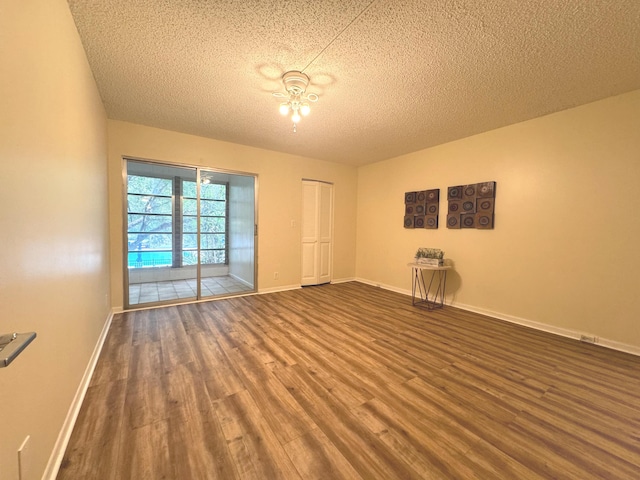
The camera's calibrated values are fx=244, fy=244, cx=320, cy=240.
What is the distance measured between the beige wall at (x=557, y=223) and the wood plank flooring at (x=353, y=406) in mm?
474

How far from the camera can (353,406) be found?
169cm

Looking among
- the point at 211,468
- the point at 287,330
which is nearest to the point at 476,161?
the point at 287,330

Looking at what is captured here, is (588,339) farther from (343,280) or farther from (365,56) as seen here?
(343,280)

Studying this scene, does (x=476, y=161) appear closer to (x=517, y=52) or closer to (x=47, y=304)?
(x=517, y=52)

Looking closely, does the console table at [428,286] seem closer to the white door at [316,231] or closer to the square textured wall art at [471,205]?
the square textured wall art at [471,205]

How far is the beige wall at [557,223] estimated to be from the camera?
2.55 meters

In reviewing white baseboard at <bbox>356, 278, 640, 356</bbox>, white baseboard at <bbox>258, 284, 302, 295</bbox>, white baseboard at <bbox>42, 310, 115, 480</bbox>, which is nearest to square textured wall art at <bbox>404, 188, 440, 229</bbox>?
white baseboard at <bbox>356, 278, 640, 356</bbox>

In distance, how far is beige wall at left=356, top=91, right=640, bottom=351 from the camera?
101 inches

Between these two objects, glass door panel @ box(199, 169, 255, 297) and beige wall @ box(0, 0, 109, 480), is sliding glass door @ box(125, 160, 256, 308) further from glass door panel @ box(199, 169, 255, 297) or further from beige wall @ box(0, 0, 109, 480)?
beige wall @ box(0, 0, 109, 480)

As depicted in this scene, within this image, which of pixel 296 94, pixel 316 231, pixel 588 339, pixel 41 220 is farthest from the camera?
pixel 316 231

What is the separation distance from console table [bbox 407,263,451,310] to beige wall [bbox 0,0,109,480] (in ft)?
12.9

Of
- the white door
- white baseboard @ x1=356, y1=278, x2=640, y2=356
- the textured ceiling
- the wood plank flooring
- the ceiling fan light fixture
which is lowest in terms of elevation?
the wood plank flooring

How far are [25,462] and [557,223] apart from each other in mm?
4628

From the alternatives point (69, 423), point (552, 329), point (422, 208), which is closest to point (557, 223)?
point (552, 329)
